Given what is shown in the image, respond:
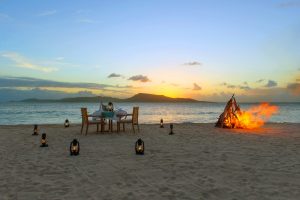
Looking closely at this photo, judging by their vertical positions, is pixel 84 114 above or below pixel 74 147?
above

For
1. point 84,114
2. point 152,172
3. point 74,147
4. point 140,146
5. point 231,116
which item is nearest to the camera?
point 152,172

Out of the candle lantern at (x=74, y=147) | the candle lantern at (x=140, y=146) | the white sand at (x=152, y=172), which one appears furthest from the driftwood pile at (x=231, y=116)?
the candle lantern at (x=74, y=147)

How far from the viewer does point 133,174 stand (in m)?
7.16

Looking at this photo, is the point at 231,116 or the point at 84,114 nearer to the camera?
the point at 84,114

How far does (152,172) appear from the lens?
7375mm

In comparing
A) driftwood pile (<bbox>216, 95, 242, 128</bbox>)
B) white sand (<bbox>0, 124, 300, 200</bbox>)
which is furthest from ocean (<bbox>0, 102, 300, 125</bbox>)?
white sand (<bbox>0, 124, 300, 200</bbox>)

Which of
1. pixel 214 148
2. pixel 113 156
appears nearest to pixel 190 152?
pixel 214 148

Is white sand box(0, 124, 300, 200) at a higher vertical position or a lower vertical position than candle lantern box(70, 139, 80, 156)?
lower

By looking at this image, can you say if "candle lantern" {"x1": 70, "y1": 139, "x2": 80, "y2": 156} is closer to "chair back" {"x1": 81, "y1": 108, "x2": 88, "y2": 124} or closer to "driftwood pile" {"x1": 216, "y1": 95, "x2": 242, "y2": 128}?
"chair back" {"x1": 81, "y1": 108, "x2": 88, "y2": 124}

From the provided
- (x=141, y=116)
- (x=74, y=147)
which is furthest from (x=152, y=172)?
(x=141, y=116)

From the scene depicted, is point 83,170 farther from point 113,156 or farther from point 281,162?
point 281,162

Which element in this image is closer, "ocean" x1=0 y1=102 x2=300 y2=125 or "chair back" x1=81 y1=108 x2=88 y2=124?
"chair back" x1=81 y1=108 x2=88 y2=124

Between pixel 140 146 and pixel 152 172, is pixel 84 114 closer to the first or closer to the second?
pixel 140 146

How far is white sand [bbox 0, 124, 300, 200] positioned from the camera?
5.80 metres
